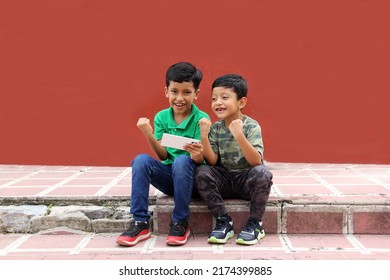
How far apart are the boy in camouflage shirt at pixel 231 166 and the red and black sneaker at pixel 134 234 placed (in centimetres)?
34

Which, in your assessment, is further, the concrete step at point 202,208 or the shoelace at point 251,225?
the concrete step at point 202,208

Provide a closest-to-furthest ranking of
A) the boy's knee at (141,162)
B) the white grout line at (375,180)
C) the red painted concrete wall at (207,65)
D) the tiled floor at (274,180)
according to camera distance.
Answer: the boy's knee at (141,162), the tiled floor at (274,180), the white grout line at (375,180), the red painted concrete wall at (207,65)

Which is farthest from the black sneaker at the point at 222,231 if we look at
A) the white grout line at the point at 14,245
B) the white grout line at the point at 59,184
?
the white grout line at the point at 59,184

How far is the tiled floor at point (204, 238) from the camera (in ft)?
8.46

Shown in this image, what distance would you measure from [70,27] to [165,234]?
6.40ft

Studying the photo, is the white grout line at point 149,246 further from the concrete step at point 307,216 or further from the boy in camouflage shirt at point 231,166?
the boy in camouflage shirt at point 231,166

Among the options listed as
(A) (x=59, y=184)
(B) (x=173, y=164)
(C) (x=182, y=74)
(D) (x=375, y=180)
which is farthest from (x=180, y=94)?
(D) (x=375, y=180)

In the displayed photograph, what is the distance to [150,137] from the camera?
2836mm

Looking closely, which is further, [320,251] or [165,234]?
[165,234]

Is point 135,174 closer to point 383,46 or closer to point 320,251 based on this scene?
point 320,251

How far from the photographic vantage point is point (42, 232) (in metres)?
2.97

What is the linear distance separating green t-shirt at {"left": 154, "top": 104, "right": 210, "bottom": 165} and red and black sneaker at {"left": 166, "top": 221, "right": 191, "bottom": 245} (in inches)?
15.2
